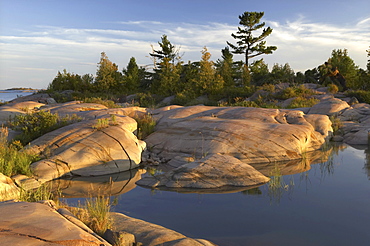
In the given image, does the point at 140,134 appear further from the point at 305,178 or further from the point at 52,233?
the point at 52,233

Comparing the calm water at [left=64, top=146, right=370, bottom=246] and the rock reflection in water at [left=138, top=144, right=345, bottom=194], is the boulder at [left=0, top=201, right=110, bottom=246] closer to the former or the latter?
the calm water at [left=64, top=146, right=370, bottom=246]

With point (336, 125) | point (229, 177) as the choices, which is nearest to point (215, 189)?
point (229, 177)

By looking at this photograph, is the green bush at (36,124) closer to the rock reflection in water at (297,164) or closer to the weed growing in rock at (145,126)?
the weed growing in rock at (145,126)

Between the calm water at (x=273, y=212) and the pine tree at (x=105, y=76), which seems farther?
the pine tree at (x=105, y=76)

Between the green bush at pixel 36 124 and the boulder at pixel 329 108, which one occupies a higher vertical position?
the boulder at pixel 329 108

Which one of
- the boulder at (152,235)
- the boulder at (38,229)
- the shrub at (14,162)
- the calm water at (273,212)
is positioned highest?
the boulder at (38,229)

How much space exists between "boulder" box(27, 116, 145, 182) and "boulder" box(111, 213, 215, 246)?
4.33m

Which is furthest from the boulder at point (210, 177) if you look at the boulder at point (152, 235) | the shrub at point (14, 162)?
the shrub at point (14, 162)

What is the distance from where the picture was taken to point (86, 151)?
995 centimetres

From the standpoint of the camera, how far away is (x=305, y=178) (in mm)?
8977

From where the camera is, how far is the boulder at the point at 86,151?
933cm

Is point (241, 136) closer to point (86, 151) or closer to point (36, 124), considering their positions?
point (86, 151)

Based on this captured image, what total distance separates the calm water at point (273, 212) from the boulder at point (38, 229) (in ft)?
7.40

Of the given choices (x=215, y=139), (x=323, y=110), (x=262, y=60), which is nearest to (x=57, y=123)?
(x=215, y=139)
